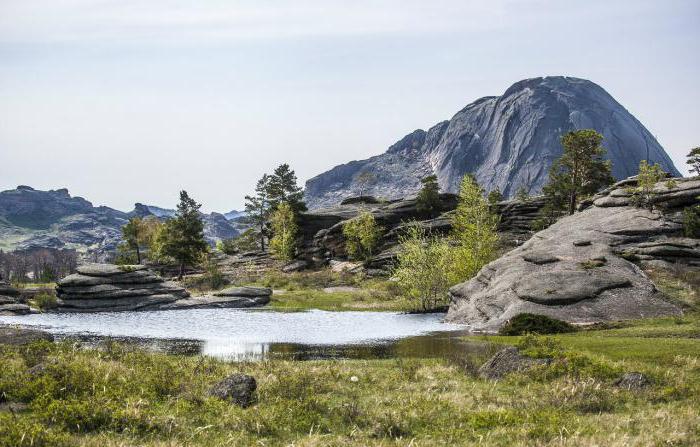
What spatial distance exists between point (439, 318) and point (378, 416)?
47.1m

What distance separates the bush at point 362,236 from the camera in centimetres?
11881

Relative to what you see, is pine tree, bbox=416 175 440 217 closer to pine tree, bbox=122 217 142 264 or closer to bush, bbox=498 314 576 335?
pine tree, bbox=122 217 142 264

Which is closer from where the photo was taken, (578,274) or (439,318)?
(578,274)

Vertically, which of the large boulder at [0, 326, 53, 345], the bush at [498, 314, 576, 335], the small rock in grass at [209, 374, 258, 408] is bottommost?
the bush at [498, 314, 576, 335]

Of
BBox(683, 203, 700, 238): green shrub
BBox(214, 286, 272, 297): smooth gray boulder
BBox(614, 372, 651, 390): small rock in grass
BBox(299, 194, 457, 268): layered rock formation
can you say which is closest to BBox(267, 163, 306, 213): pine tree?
BBox(299, 194, 457, 268): layered rock formation

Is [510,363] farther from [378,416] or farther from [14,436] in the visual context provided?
[14,436]

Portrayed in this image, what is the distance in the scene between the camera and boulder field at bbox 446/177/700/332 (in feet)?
154

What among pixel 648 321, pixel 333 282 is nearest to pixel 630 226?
pixel 648 321

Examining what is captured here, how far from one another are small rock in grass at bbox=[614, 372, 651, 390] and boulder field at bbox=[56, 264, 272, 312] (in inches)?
2603

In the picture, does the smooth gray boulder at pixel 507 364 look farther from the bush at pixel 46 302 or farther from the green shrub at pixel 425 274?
the bush at pixel 46 302

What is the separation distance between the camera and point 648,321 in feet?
141

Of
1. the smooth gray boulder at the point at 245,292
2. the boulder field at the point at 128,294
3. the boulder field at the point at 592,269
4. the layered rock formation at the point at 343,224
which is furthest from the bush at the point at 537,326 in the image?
the layered rock formation at the point at 343,224

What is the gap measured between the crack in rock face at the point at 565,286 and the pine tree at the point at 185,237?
79.0 metres

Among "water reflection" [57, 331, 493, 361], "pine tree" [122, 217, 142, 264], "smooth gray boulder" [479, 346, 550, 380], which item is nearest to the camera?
"smooth gray boulder" [479, 346, 550, 380]
